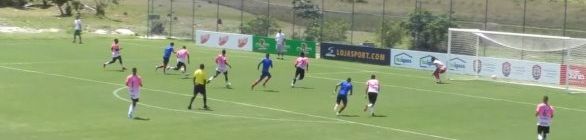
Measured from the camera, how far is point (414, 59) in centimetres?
5497

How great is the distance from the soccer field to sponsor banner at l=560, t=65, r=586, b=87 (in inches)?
38.4

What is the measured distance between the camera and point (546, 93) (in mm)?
42062

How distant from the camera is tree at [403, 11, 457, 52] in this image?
62906mm

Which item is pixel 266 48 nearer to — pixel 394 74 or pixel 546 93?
pixel 394 74

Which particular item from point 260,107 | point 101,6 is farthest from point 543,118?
point 101,6

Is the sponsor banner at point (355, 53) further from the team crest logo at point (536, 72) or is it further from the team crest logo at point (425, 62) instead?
the team crest logo at point (536, 72)

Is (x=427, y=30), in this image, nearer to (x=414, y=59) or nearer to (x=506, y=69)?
(x=414, y=59)

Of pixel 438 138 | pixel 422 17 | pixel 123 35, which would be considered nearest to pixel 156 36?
pixel 123 35

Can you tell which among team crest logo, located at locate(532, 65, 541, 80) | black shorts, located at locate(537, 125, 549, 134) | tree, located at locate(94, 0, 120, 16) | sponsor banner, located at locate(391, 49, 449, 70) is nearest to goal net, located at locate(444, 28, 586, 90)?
team crest logo, located at locate(532, 65, 541, 80)

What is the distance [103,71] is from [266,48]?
69.1 ft

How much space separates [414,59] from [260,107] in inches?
945

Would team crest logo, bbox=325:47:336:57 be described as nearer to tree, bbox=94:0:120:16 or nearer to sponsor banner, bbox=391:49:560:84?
sponsor banner, bbox=391:49:560:84

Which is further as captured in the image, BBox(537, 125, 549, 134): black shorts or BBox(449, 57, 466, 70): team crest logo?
BBox(449, 57, 466, 70): team crest logo

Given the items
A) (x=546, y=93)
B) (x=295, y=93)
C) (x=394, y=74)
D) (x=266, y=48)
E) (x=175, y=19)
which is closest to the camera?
(x=295, y=93)
